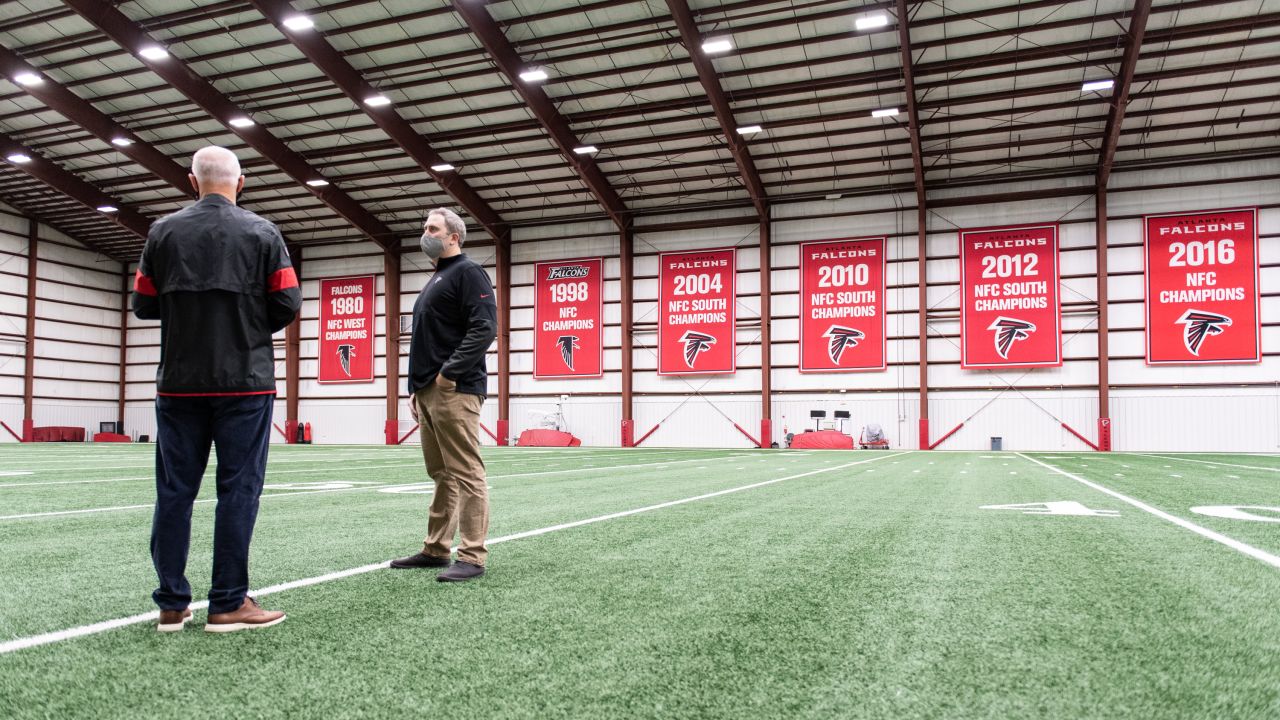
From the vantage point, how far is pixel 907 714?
223cm

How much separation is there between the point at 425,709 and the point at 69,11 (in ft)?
94.8

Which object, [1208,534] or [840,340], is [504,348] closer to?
[840,340]

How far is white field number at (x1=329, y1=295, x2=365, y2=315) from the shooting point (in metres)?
39.2

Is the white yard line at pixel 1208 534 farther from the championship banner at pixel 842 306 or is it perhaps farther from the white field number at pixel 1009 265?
the white field number at pixel 1009 265

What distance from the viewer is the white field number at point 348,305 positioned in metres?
39.2

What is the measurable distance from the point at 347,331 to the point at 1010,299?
2915 cm

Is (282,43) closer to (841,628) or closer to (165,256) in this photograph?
(165,256)

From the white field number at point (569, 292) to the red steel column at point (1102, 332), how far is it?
2006cm

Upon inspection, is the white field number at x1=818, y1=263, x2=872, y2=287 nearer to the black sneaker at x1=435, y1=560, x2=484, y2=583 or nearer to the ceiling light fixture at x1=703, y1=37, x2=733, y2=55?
the ceiling light fixture at x1=703, y1=37, x2=733, y2=55

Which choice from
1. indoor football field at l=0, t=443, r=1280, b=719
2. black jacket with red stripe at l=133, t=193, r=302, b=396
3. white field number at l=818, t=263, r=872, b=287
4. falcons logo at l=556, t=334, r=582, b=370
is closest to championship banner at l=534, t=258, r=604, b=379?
falcons logo at l=556, t=334, r=582, b=370

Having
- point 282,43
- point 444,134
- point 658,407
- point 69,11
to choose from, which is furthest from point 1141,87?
point 69,11

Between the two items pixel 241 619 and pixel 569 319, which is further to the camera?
pixel 569 319

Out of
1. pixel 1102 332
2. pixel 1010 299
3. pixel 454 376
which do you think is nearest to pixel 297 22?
pixel 454 376

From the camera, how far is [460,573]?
4211 millimetres
